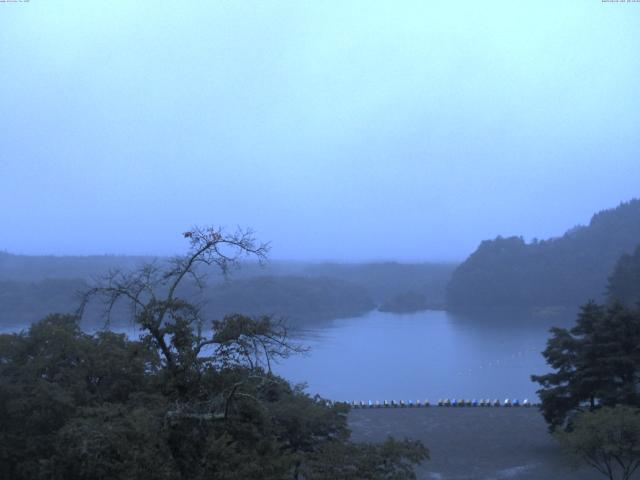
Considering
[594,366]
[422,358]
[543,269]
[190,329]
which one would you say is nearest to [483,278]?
[543,269]

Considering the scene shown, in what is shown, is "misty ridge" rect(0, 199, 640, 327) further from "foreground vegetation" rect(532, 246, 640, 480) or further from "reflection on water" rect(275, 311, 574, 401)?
"foreground vegetation" rect(532, 246, 640, 480)

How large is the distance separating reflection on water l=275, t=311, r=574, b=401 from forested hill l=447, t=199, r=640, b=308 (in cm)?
451

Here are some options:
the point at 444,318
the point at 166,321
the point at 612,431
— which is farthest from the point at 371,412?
the point at 444,318

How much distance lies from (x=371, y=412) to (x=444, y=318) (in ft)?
112

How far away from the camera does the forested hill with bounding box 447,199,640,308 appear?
171ft

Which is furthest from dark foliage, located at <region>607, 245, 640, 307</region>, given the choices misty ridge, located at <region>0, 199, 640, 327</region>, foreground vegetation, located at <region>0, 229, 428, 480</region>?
foreground vegetation, located at <region>0, 229, 428, 480</region>

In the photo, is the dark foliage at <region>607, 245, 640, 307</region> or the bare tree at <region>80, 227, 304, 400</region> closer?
the bare tree at <region>80, 227, 304, 400</region>

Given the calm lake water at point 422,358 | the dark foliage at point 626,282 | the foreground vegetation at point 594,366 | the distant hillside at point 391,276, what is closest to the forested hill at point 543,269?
the calm lake water at point 422,358

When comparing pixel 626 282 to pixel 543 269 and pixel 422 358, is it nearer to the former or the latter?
pixel 422 358

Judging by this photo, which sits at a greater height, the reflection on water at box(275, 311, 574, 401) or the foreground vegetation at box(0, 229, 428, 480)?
the foreground vegetation at box(0, 229, 428, 480)

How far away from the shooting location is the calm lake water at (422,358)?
23.5 metres

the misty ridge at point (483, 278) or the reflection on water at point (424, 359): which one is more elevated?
the misty ridge at point (483, 278)

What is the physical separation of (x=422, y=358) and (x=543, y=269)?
27.8 m

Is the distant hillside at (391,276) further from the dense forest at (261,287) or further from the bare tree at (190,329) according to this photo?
the bare tree at (190,329)
